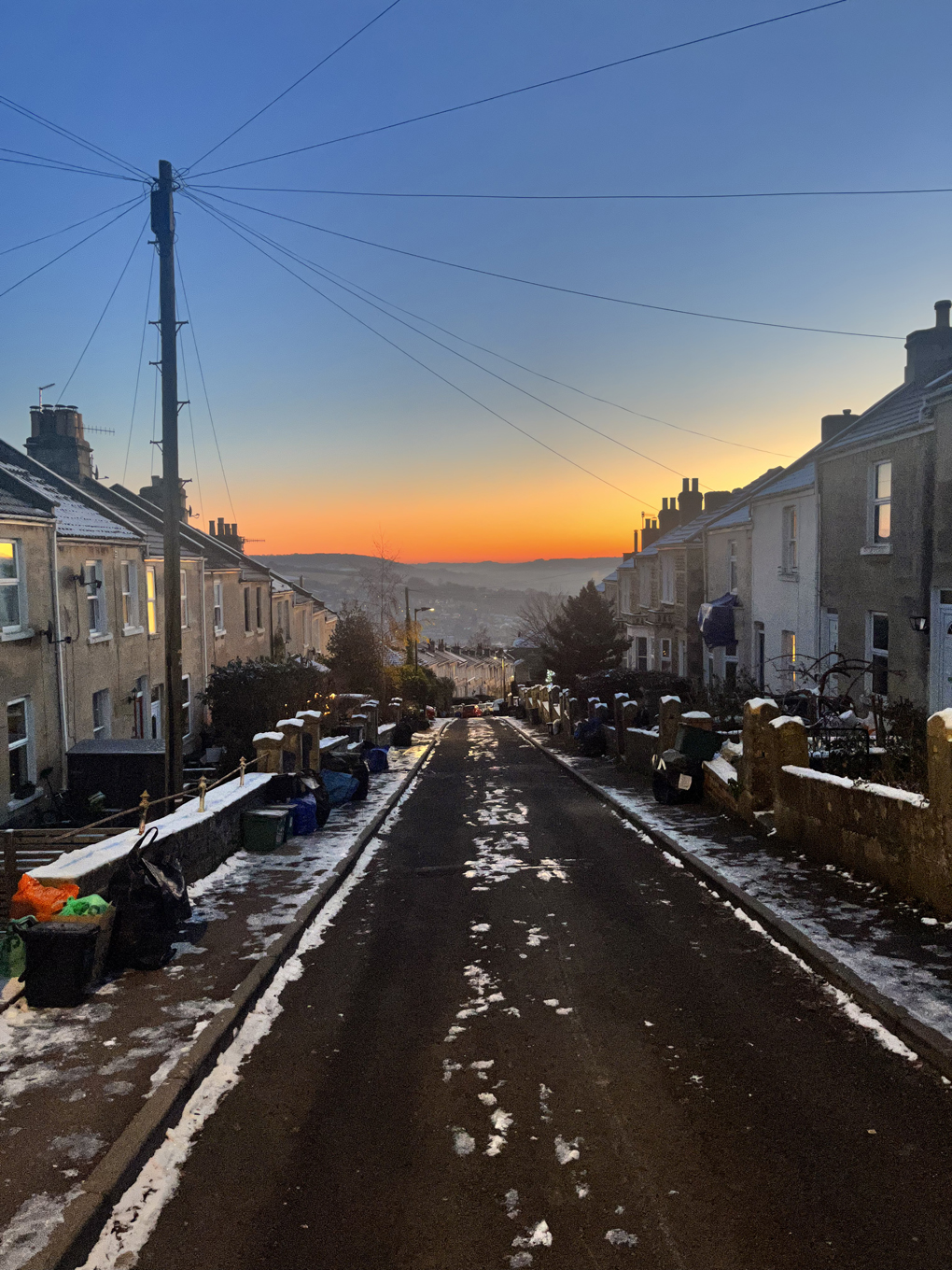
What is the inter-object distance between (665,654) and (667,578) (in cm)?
345

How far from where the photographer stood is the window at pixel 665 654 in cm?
3966

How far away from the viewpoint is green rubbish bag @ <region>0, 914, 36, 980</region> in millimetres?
7174

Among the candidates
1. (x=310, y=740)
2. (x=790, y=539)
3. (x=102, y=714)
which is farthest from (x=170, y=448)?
(x=790, y=539)

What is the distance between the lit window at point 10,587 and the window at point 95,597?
2944mm

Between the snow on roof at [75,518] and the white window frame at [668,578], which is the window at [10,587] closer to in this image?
the snow on roof at [75,518]

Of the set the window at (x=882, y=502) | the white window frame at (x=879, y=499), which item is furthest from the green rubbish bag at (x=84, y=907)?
the window at (x=882, y=502)

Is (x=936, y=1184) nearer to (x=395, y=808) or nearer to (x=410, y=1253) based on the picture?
(x=410, y=1253)

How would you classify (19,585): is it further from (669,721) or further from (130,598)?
(669,721)

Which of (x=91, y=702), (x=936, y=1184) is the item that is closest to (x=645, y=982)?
(x=936, y=1184)

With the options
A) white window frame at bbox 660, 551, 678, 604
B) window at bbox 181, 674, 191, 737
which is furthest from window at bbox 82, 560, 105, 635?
white window frame at bbox 660, 551, 678, 604

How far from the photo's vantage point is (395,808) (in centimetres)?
1839

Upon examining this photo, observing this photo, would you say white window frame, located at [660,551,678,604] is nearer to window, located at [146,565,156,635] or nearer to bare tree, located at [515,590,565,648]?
bare tree, located at [515,590,565,648]

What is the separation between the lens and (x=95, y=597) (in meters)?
21.4

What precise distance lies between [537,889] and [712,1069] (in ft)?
16.6
